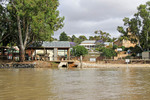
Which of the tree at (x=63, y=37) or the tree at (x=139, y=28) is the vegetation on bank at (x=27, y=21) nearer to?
the tree at (x=139, y=28)

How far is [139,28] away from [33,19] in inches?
1092

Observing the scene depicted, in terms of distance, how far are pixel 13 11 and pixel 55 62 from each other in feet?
37.8

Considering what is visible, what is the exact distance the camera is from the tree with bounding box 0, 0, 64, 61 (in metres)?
29.2

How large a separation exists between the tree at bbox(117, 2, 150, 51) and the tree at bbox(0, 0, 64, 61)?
1995 centimetres

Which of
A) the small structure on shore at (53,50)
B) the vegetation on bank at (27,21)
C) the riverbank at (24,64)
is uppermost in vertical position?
the vegetation on bank at (27,21)

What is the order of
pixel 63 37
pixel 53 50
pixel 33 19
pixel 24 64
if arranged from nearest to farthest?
pixel 33 19, pixel 24 64, pixel 53 50, pixel 63 37

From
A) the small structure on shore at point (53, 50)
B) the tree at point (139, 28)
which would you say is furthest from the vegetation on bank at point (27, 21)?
the tree at point (139, 28)

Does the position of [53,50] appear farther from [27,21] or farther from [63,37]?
[63,37]

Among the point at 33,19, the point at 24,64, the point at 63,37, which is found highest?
the point at 63,37

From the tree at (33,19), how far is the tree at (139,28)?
19950 mm

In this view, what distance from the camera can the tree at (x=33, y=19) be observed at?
29.2 metres

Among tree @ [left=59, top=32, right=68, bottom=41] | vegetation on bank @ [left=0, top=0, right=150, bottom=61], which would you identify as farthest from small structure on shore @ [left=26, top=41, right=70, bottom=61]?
tree @ [left=59, top=32, right=68, bottom=41]

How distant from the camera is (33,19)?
2894 centimetres

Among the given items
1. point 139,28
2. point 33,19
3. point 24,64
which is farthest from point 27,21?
point 139,28
